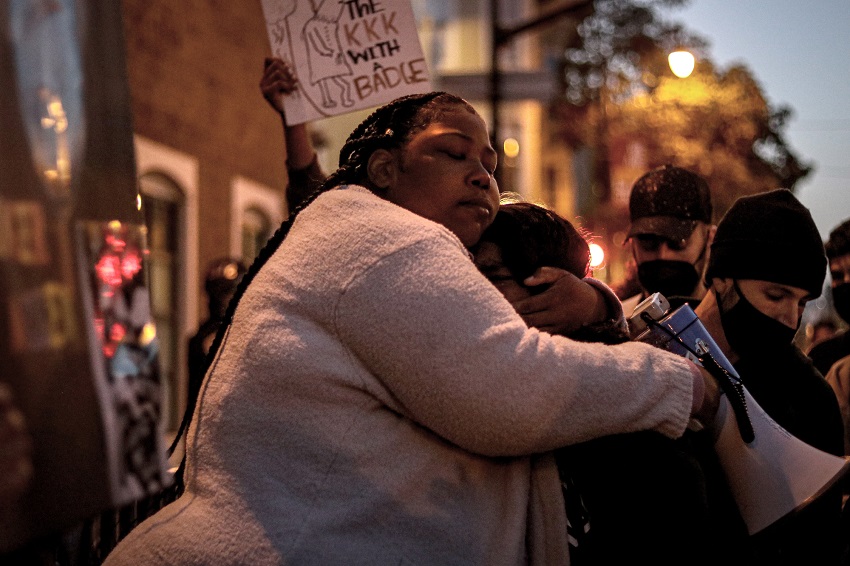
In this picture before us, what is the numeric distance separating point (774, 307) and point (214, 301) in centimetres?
381

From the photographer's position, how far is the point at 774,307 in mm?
3113

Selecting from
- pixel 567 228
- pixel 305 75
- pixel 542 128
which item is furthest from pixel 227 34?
pixel 542 128

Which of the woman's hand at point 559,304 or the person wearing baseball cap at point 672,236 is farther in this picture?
the person wearing baseball cap at point 672,236

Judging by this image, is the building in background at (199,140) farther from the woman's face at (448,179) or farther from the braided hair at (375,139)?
the woman's face at (448,179)

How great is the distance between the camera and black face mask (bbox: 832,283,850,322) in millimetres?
5006

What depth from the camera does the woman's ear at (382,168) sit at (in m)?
2.55

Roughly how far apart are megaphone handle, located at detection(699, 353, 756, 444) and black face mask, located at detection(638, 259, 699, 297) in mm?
1764

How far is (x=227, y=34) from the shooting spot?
1157cm

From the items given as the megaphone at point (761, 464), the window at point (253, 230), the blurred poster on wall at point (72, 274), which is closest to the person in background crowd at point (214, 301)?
the megaphone at point (761, 464)

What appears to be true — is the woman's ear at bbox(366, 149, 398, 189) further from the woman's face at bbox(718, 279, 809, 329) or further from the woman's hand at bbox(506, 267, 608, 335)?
the woman's face at bbox(718, 279, 809, 329)

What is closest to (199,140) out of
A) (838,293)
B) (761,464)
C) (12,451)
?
(838,293)

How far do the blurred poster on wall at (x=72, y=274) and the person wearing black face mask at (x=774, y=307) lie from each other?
2.04 m

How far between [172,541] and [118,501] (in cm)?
70

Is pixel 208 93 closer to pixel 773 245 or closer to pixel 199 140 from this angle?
pixel 199 140
